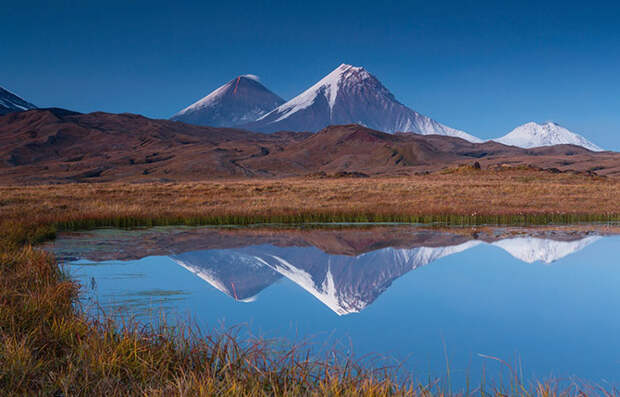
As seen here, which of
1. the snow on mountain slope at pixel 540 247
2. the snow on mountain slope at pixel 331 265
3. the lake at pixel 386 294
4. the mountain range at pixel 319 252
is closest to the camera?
the lake at pixel 386 294

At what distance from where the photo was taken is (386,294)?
37.1 ft

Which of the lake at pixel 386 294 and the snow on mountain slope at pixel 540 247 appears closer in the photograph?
the lake at pixel 386 294

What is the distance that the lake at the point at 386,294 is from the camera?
752cm

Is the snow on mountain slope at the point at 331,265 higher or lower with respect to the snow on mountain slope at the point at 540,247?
lower

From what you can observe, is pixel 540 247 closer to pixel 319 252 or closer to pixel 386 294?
pixel 319 252

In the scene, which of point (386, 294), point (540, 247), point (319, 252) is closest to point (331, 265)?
point (319, 252)

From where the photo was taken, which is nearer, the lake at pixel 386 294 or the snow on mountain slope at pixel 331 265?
the lake at pixel 386 294

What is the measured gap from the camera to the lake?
24.7ft

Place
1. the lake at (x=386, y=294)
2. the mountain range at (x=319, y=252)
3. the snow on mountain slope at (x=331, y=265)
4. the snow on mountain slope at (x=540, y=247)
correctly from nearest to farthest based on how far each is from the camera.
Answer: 1. the lake at (x=386, y=294)
2. the snow on mountain slope at (x=331, y=265)
3. the mountain range at (x=319, y=252)
4. the snow on mountain slope at (x=540, y=247)

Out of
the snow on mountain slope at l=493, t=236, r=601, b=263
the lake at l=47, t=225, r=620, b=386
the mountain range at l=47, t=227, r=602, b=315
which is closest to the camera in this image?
the lake at l=47, t=225, r=620, b=386

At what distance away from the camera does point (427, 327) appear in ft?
28.7

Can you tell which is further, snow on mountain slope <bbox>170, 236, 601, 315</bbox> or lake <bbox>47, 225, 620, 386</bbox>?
snow on mountain slope <bbox>170, 236, 601, 315</bbox>

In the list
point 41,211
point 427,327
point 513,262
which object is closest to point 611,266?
point 513,262

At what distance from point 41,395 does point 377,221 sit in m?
22.6
